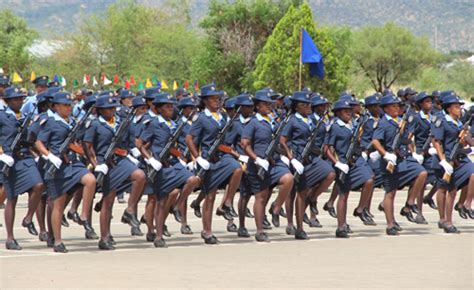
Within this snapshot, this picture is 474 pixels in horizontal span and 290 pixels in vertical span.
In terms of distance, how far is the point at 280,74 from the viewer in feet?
180

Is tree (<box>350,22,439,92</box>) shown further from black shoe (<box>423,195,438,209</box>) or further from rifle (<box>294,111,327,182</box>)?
rifle (<box>294,111,327,182</box>)

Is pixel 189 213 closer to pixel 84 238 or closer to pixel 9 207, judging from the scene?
pixel 84 238

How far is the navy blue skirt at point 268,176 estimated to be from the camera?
1675 centimetres

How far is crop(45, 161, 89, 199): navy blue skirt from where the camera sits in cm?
1536

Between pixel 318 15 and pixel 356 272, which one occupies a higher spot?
pixel 356 272

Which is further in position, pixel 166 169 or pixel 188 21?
pixel 188 21

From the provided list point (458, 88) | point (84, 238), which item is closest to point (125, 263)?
point (84, 238)

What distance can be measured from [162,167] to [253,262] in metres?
2.72

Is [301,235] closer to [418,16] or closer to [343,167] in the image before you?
[343,167]

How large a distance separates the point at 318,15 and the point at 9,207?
153374 millimetres

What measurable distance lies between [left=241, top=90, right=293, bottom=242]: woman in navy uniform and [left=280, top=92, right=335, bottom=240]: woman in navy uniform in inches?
10.3

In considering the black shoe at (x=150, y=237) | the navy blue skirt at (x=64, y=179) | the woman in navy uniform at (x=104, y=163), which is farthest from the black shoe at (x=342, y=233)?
the navy blue skirt at (x=64, y=179)

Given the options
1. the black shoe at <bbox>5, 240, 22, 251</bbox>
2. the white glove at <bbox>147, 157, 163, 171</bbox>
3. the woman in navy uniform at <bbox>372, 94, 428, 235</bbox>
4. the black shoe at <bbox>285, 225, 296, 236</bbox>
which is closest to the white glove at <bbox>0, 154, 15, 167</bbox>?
the black shoe at <bbox>5, 240, 22, 251</bbox>

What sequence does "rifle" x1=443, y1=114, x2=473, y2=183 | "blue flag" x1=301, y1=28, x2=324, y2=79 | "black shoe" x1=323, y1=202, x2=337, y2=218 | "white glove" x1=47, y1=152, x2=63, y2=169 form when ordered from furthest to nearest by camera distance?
"blue flag" x1=301, y1=28, x2=324, y2=79, "black shoe" x1=323, y1=202, x2=337, y2=218, "rifle" x1=443, y1=114, x2=473, y2=183, "white glove" x1=47, y1=152, x2=63, y2=169
